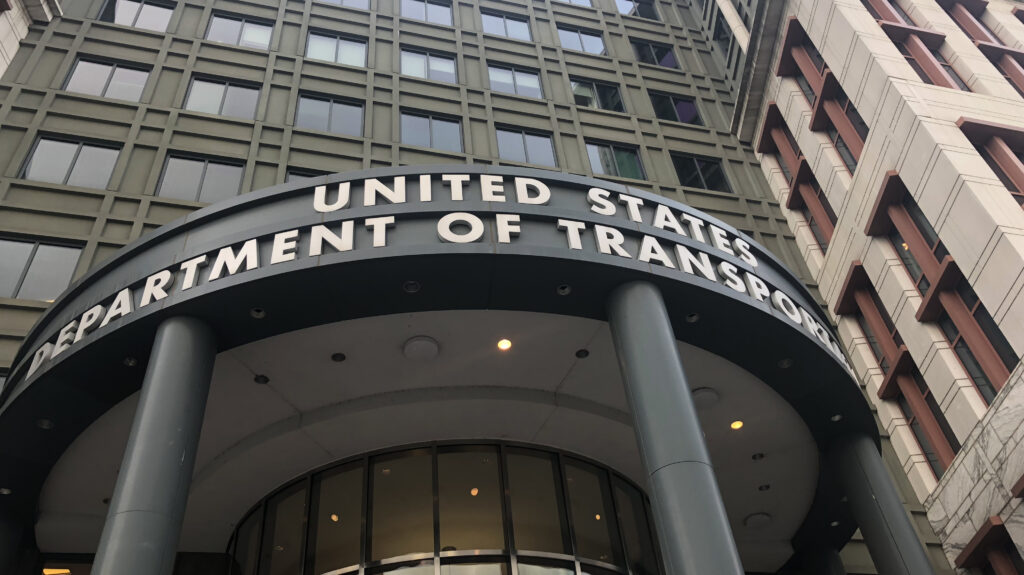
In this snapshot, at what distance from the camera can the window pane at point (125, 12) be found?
81.5 ft

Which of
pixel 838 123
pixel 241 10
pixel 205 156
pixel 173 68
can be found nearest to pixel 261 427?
pixel 205 156

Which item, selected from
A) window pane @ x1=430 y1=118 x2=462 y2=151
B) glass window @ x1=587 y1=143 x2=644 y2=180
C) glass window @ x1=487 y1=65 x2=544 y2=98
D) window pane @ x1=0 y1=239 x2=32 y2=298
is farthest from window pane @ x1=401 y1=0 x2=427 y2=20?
window pane @ x1=0 y1=239 x2=32 y2=298

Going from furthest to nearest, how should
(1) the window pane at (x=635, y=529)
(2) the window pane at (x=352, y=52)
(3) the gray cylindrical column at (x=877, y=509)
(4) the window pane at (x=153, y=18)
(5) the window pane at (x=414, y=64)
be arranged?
(5) the window pane at (x=414, y=64) → (2) the window pane at (x=352, y=52) → (4) the window pane at (x=153, y=18) → (1) the window pane at (x=635, y=529) → (3) the gray cylindrical column at (x=877, y=509)

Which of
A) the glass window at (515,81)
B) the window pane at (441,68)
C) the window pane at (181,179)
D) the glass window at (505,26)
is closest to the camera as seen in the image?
the window pane at (181,179)

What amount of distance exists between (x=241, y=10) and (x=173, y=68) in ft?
14.3

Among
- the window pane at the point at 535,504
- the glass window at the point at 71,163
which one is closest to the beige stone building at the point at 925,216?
the window pane at the point at 535,504

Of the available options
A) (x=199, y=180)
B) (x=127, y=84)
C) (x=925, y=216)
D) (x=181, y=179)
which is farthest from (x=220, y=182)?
(x=925, y=216)

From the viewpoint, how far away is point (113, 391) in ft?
40.7

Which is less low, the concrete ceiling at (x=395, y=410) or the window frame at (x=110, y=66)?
the window frame at (x=110, y=66)

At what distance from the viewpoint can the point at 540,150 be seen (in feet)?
82.7

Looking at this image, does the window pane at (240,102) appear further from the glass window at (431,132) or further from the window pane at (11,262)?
the window pane at (11,262)

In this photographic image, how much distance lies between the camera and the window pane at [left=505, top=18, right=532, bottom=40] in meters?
30.9

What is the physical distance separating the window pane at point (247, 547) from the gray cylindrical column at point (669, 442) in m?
8.58

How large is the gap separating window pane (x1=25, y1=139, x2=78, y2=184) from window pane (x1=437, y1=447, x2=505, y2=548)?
41.3ft
